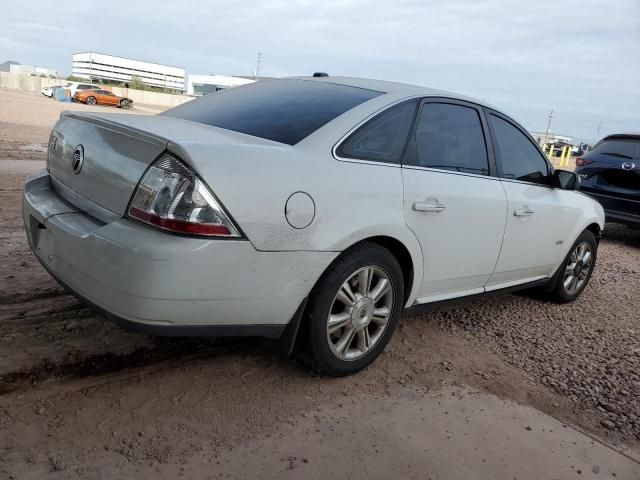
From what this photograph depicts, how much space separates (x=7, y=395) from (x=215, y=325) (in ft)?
3.39

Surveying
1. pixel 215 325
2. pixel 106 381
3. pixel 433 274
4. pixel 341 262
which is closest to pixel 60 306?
pixel 106 381

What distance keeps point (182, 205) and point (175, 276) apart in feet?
0.96

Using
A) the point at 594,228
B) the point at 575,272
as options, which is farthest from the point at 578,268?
the point at 594,228

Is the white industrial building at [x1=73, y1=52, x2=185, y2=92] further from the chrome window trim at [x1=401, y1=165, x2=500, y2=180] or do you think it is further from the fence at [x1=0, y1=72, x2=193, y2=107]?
the chrome window trim at [x1=401, y1=165, x2=500, y2=180]

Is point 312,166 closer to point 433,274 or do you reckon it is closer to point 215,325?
point 215,325

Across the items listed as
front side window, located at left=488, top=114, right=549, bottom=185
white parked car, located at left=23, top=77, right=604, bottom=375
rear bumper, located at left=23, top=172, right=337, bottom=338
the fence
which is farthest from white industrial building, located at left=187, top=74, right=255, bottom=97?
rear bumper, located at left=23, top=172, right=337, bottom=338

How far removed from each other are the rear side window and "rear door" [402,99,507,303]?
72 mm

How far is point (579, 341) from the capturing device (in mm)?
4086

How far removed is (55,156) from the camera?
3.09 m

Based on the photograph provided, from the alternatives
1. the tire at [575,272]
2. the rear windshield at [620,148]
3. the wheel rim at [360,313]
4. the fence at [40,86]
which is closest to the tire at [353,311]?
the wheel rim at [360,313]

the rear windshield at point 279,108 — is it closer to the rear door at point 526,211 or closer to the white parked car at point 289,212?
the white parked car at point 289,212

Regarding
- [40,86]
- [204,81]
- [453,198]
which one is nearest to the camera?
[453,198]

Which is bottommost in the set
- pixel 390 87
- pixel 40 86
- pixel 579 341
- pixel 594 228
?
pixel 40 86

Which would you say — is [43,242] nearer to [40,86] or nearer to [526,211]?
[526,211]
